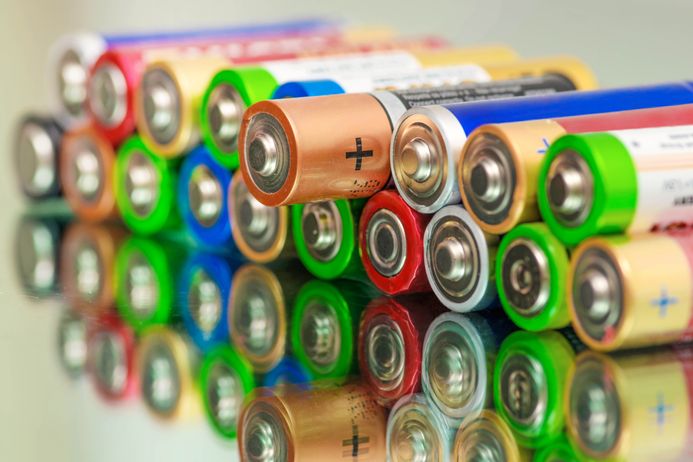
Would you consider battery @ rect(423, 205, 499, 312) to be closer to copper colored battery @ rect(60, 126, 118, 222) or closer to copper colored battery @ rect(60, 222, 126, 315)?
copper colored battery @ rect(60, 222, 126, 315)

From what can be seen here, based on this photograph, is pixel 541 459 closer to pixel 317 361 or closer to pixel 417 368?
pixel 417 368

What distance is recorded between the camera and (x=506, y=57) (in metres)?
3.45

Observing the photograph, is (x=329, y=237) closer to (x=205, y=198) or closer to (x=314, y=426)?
(x=205, y=198)

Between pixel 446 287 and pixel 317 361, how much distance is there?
0.89 ft

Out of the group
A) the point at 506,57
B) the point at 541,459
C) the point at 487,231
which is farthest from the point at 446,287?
the point at 506,57

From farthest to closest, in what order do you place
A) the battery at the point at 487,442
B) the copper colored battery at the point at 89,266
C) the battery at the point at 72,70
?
the battery at the point at 72,70 < the copper colored battery at the point at 89,266 < the battery at the point at 487,442

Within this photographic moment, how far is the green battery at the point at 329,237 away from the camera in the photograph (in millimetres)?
2625

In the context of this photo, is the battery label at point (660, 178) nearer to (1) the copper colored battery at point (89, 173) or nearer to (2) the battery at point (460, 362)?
(2) the battery at point (460, 362)

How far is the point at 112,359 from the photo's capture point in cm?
247

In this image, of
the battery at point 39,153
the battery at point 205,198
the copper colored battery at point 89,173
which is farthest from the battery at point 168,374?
the battery at point 39,153

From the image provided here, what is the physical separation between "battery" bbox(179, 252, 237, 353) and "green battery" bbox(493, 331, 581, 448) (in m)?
0.54

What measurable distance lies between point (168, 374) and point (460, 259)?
0.52 meters

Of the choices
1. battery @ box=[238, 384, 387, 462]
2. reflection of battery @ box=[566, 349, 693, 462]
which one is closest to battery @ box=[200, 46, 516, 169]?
battery @ box=[238, 384, 387, 462]

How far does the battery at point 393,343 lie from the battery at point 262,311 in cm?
15
